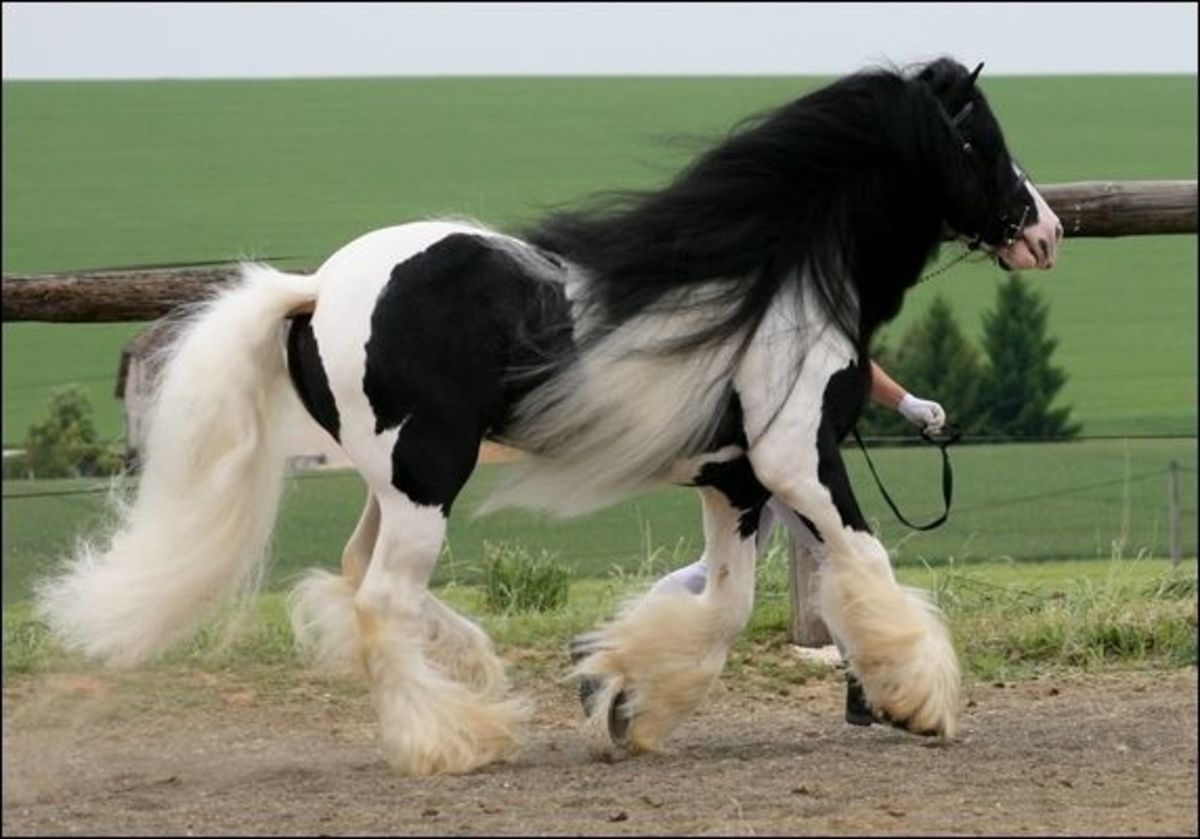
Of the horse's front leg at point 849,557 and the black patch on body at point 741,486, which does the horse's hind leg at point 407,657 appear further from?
the horse's front leg at point 849,557

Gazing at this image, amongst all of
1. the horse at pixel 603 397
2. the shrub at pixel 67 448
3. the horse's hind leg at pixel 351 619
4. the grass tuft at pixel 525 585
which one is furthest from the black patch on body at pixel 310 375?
the shrub at pixel 67 448

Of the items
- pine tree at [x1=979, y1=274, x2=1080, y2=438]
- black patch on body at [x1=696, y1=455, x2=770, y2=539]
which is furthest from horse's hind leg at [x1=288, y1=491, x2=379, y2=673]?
pine tree at [x1=979, y1=274, x2=1080, y2=438]

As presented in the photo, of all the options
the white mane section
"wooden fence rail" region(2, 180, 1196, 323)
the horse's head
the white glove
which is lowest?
the white glove

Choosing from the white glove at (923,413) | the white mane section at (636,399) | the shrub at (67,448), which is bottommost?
the shrub at (67,448)

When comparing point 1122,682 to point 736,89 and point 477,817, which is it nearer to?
point 477,817

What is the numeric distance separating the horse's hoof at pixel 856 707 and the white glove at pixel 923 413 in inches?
29.0

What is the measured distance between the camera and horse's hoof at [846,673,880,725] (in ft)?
21.2

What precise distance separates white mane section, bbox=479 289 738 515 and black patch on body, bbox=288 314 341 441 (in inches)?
19.0

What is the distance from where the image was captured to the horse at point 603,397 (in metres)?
5.70

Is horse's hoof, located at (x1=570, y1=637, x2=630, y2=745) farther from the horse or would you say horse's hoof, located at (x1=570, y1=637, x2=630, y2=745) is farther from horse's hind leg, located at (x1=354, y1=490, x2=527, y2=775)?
horse's hind leg, located at (x1=354, y1=490, x2=527, y2=775)

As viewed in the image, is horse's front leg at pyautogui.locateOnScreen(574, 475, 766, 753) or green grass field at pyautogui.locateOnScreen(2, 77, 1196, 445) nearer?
horse's front leg at pyautogui.locateOnScreen(574, 475, 766, 753)

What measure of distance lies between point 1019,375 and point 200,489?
16.1 meters

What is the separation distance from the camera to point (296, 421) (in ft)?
20.0

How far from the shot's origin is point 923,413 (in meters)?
6.23
